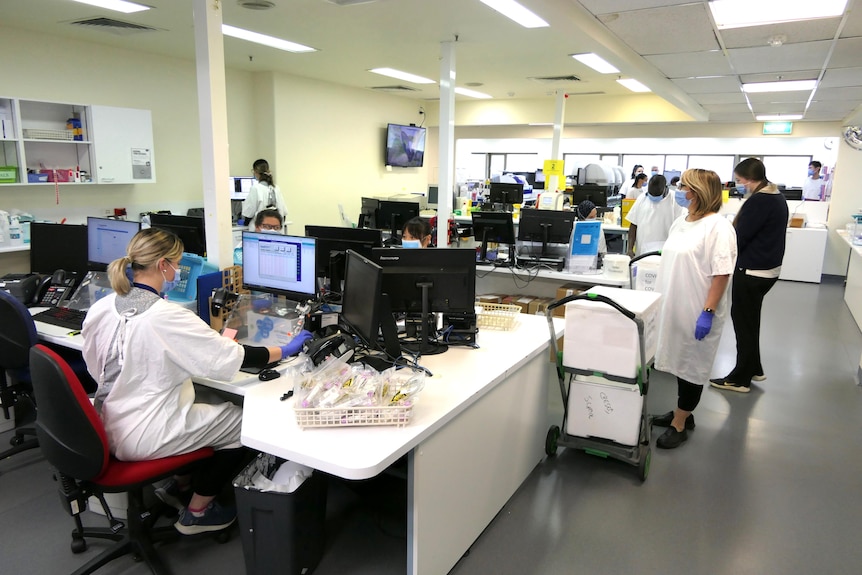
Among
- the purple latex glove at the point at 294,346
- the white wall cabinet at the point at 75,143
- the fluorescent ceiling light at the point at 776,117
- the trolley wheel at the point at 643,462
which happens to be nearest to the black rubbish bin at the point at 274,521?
the purple latex glove at the point at 294,346

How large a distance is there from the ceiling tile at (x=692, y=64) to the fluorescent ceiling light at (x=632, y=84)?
142 centimetres

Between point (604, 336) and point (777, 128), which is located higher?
point (777, 128)

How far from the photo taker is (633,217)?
5.59 meters

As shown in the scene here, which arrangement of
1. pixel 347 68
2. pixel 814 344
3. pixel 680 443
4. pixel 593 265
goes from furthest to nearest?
pixel 347 68
pixel 814 344
pixel 593 265
pixel 680 443

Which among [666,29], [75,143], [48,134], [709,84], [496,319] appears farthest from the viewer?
[709,84]

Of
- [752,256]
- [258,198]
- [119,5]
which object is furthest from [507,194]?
[119,5]

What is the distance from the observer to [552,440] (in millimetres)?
2994

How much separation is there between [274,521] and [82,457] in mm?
671

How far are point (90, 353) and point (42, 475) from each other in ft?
3.99

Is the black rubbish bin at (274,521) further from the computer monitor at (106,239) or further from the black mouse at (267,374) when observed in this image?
the computer monitor at (106,239)

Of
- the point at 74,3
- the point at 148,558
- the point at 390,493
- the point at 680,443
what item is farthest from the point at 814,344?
the point at 74,3

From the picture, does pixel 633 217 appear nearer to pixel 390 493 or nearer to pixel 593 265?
pixel 593 265

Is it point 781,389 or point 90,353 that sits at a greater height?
point 90,353

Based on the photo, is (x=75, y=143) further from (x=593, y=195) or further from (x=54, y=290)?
(x=593, y=195)
